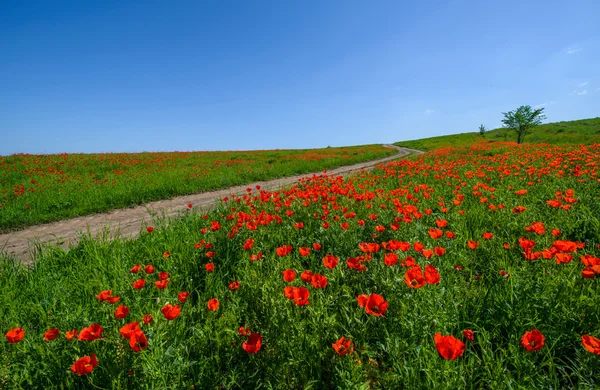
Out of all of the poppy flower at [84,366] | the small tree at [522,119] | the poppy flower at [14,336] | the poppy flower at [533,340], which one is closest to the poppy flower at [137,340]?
the poppy flower at [84,366]

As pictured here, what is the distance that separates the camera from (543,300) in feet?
6.64

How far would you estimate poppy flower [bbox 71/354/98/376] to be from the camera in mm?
1390

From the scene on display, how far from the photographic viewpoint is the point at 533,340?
147cm

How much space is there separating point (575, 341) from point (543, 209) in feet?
10.6

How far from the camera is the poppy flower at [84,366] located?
1.39 meters

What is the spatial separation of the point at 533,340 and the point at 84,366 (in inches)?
95.9

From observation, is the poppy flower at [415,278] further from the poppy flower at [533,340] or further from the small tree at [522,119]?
the small tree at [522,119]

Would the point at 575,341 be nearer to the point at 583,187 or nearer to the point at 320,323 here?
the point at 320,323

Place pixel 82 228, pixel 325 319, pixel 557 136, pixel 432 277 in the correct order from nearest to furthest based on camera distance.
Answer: pixel 432 277, pixel 325 319, pixel 82 228, pixel 557 136

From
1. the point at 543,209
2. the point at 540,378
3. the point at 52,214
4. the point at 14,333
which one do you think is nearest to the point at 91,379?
the point at 14,333

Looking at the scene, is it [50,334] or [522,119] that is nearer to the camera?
[50,334]

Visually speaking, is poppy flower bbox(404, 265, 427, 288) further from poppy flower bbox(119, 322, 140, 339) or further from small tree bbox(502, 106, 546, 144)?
small tree bbox(502, 106, 546, 144)

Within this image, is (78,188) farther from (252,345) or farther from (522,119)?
(522,119)

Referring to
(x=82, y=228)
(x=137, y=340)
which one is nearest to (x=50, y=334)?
(x=137, y=340)
